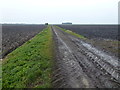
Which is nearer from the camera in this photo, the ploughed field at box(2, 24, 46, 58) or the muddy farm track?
the muddy farm track

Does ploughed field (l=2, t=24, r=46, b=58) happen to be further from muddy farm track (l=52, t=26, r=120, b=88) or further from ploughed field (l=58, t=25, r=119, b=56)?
ploughed field (l=58, t=25, r=119, b=56)

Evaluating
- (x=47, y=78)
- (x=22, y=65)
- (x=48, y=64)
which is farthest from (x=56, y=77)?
(x=22, y=65)

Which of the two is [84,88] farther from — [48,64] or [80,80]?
[48,64]

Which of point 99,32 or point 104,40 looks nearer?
point 104,40

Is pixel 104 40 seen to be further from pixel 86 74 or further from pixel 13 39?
pixel 86 74

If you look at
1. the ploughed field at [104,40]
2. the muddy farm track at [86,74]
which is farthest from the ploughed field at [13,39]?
the ploughed field at [104,40]

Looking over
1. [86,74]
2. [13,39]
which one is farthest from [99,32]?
[86,74]

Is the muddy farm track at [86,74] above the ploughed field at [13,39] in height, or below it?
below

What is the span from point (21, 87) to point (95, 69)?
16.0 feet

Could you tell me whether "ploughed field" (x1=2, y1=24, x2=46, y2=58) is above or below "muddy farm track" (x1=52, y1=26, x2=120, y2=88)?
above

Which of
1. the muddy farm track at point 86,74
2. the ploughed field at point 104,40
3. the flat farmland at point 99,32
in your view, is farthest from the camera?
the flat farmland at point 99,32

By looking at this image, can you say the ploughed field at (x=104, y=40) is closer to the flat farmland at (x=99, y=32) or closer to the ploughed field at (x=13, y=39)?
the flat farmland at (x=99, y=32)

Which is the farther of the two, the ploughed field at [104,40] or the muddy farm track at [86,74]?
the ploughed field at [104,40]

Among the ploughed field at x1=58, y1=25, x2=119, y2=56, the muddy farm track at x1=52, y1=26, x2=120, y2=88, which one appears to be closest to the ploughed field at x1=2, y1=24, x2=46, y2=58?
the muddy farm track at x1=52, y1=26, x2=120, y2=88
